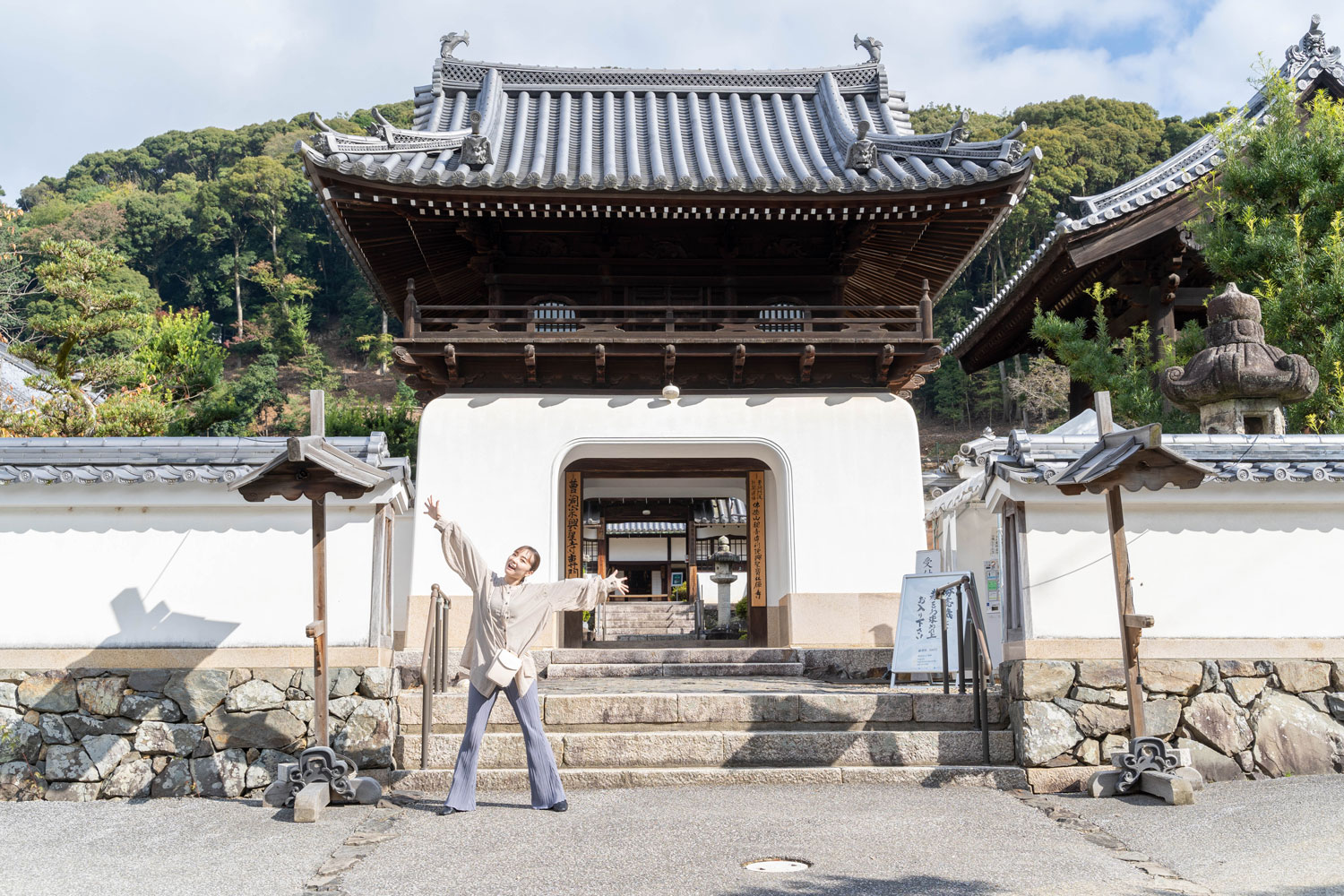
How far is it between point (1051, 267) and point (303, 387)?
42.8m

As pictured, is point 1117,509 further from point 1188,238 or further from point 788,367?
point 1188,238

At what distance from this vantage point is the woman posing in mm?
5805

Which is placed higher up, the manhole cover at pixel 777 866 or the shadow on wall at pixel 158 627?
the shadow on wall at pixel 158 627

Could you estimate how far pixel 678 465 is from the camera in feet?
48.6

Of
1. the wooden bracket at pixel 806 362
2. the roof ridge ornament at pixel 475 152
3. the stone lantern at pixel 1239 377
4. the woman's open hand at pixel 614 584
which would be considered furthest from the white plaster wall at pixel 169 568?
the stone lantern at pixel 1239 377

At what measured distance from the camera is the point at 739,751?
6840mm

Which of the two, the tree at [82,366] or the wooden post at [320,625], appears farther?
the tree at [82,366]

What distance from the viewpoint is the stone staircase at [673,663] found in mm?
10586

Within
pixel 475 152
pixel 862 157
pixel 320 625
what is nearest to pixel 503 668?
pixel 320 625

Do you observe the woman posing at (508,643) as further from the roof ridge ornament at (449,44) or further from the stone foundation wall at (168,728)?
the roof ridge ornament at (449,44)

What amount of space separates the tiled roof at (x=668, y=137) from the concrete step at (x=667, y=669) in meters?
5.28

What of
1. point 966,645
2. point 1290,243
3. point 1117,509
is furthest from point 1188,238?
point 1117,509

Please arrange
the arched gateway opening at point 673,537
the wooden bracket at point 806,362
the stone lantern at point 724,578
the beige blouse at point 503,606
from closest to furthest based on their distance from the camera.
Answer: the beige blouse at point 503,606 → the wooden bracket at point 806,362 → the arched gateway opening at point 673,537 → the stone lantern at point 724,578

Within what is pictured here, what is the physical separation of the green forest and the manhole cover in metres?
19.5
